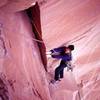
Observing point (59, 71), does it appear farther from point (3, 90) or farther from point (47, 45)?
point (3, 90)

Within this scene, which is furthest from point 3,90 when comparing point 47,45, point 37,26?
point 37,26

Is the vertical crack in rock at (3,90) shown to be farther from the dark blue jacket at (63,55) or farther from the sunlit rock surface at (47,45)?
the dark blue jacket at (63,55)

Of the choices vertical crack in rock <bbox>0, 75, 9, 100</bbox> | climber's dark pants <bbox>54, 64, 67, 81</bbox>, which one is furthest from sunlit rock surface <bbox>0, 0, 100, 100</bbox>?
climber's dark pants <bbox>54, 64, 67, 81</bbox>

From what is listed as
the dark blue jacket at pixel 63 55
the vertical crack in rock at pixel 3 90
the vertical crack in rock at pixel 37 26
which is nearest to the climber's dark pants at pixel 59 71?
the dark blue jacket at pixel 63 55

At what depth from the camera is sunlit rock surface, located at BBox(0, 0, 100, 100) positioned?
4.09m

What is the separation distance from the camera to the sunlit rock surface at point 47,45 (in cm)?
409

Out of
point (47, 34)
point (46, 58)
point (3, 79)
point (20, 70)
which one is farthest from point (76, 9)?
point (3, 79)

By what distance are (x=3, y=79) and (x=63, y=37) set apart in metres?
1.20

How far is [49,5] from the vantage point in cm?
415

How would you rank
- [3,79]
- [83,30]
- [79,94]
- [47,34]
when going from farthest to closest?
[79,94], [83,30], [47,34], [3,79]

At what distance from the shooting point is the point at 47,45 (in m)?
4.44

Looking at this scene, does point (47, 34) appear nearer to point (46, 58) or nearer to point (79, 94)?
point (46, 58)

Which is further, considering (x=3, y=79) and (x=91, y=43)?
(x=91, y=43)

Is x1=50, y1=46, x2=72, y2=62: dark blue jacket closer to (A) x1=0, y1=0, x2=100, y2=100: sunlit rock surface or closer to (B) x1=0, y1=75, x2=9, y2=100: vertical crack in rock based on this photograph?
(A) x1=0, y1=0, x2=100, y2=100: sunlit rock surface
